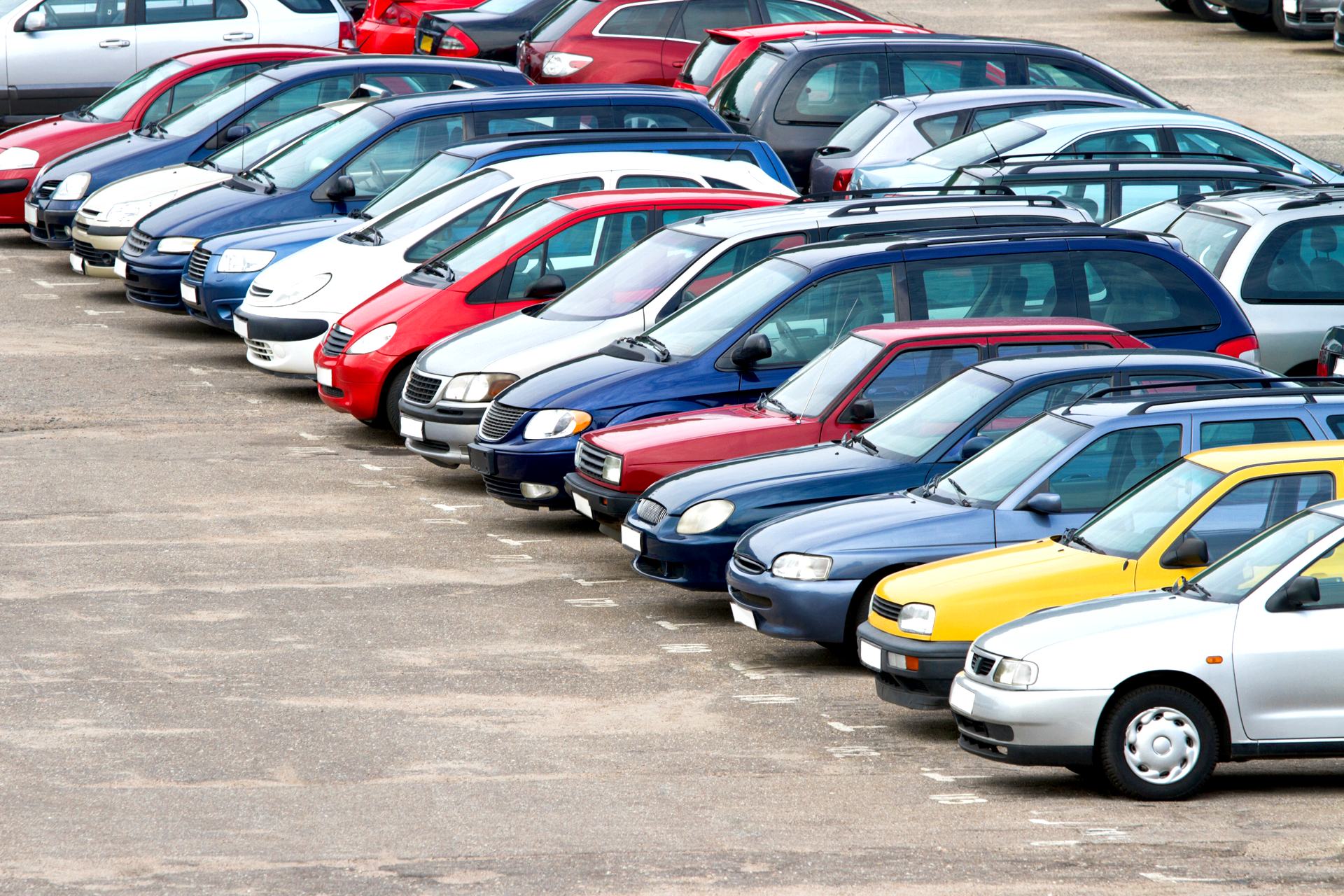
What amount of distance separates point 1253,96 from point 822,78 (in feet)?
31.5

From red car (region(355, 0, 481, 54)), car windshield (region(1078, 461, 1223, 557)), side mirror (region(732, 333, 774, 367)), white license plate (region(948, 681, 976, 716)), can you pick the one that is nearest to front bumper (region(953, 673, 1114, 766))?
white license plate (region(948, 681, 976, 716))

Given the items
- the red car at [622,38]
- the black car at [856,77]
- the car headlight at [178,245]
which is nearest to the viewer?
the car headlight at [178,245]

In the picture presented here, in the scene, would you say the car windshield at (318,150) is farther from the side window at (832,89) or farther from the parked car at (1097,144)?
the parked car at (1097,144)

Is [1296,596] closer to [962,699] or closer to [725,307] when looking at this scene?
[962,699]

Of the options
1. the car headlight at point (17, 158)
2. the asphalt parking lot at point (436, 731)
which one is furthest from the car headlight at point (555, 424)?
the car headlight at point (17, 158)

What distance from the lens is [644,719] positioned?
924 centimetres

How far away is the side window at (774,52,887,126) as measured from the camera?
771 inches

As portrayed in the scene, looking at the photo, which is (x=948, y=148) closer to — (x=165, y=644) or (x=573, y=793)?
(x=165, y=644)

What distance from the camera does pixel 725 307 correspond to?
12.8 meters

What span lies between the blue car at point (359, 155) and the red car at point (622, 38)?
370 centimetres

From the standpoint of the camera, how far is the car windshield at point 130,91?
71.8ft

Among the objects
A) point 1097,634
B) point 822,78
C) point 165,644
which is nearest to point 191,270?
point 822,78

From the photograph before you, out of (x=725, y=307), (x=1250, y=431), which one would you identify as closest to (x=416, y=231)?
(x=725, y=307)

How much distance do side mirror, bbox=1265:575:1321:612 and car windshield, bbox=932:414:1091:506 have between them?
1703 mm
